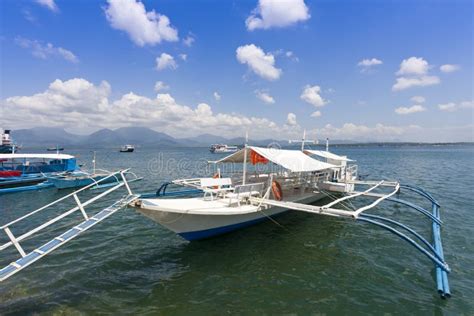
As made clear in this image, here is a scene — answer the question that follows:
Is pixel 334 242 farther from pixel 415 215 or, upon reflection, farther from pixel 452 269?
pixel 415 215

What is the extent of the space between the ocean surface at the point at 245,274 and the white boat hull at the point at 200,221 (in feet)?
1.45

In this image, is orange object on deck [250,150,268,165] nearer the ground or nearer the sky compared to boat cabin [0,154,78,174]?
nearer the sky

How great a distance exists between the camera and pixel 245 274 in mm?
8109

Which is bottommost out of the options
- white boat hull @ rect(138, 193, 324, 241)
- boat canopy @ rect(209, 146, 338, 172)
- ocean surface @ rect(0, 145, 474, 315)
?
ocean surface @ rect(0, 145, 474, 315)

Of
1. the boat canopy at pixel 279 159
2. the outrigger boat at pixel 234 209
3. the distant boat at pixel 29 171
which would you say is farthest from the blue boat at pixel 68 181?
the boat canopy at pixel 279 159

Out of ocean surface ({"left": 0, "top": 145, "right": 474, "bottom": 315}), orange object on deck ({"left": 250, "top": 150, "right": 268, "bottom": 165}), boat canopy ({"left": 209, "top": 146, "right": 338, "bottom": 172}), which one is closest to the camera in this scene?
ocean surface ({"left": 0, "top": 145, "right": 474, "bottom": 315})

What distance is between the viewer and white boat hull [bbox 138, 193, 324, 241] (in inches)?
341

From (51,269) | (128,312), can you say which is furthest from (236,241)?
(51,269)

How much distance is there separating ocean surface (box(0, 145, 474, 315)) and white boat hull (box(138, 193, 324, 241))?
0.44m

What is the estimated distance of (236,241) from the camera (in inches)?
409

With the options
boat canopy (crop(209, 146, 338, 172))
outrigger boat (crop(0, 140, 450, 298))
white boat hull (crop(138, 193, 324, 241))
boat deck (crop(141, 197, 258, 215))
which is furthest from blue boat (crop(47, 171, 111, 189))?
white boat hull (crop(138, 193, 324, 241))

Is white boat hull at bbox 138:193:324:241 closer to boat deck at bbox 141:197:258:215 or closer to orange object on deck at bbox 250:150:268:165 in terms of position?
boat deck at bbox 141:197:258:215

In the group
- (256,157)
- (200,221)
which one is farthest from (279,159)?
(200,221)

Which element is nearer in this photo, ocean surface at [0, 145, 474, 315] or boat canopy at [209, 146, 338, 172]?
ocean surface at [0, 145, 474, 315]
